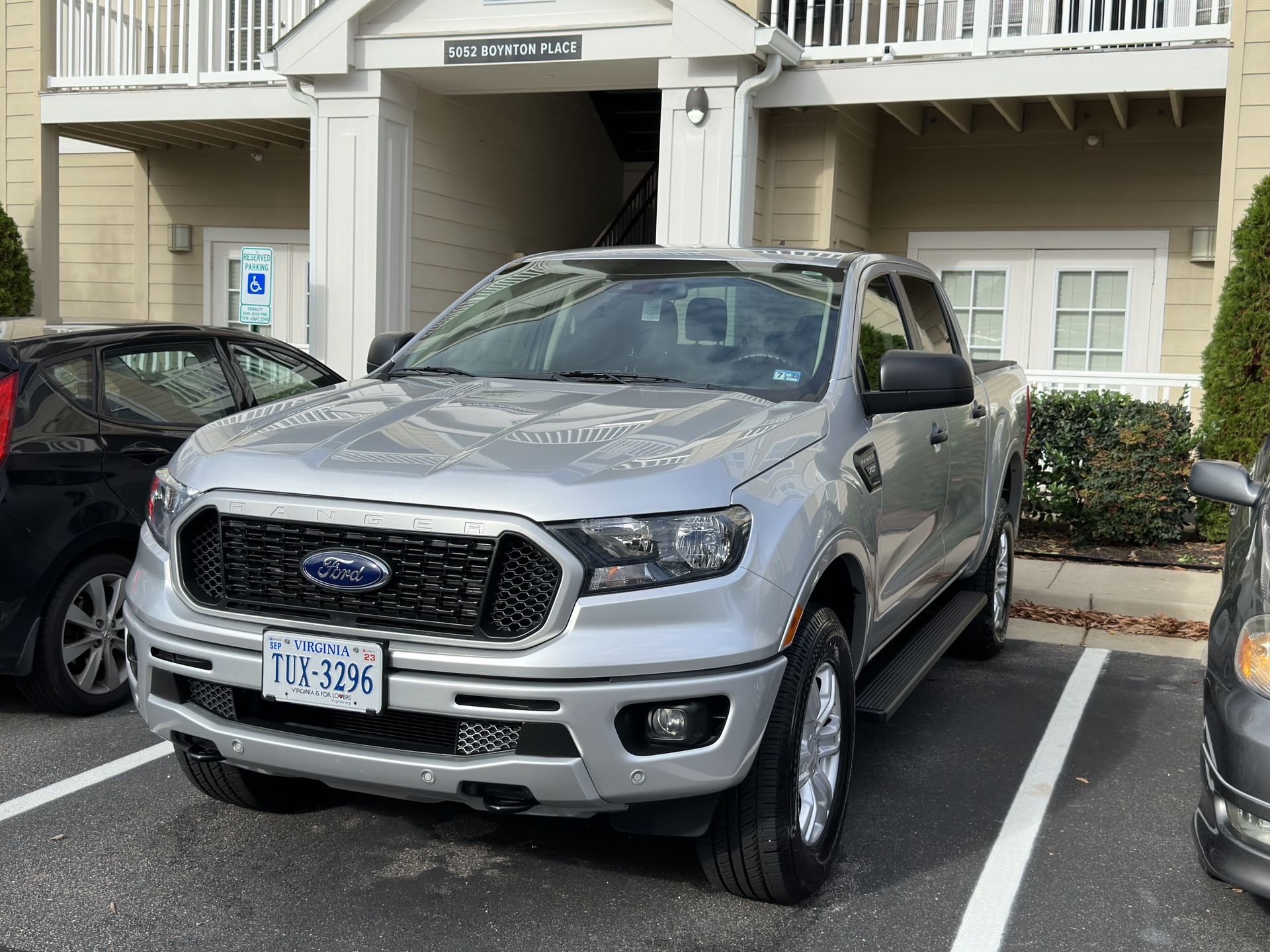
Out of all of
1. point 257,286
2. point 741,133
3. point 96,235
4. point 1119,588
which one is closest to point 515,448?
point 1119,588

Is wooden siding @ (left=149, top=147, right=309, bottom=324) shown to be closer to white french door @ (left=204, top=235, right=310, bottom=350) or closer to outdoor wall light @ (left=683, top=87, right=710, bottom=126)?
white french door @ (left=204, top=235, right=310, bottom=350)

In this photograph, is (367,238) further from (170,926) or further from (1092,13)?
(170,926)

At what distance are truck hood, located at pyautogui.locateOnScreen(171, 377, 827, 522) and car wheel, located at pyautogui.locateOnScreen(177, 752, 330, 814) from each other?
0.98m

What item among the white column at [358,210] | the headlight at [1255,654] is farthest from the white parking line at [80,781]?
the white column at [358,210]

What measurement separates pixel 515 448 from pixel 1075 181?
10.3 m

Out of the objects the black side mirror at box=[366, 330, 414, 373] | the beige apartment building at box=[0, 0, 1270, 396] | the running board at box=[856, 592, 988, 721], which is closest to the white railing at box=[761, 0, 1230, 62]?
the beige apartment building at box=[0, 0, 1270, 396]

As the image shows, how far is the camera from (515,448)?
325 cm

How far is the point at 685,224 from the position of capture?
34.0 ft

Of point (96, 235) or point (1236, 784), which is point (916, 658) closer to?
point (1236, 784)

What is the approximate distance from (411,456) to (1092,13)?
9327 millimetres

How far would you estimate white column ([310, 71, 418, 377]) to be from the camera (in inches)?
433

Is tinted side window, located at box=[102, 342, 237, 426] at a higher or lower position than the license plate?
higher

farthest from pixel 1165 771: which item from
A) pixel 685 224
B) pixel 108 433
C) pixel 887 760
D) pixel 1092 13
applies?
pixel 1092 13

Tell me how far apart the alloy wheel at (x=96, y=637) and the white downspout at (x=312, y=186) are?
21.0ft
